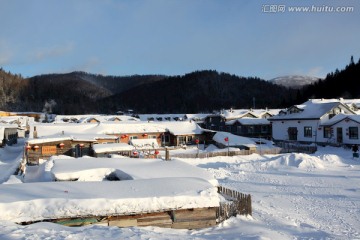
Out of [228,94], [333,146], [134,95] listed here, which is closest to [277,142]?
[333,146]

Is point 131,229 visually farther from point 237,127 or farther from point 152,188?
point 237,127

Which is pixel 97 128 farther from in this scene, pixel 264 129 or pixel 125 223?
pixel 125 223

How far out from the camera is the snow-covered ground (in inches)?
345

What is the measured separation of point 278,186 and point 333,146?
2103cm

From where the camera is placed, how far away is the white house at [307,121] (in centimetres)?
4097

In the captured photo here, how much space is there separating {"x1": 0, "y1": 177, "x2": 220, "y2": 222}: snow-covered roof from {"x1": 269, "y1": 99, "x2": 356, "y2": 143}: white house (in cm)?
3273

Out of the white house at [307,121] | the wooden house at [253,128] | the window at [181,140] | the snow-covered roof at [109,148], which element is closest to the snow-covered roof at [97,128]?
the window at [181,140]

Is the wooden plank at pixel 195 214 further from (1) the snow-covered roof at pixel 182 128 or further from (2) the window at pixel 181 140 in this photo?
(2) the window at pixel 181 140

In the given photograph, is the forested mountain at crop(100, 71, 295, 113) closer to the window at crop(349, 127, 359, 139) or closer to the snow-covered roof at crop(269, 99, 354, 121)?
the snow-covered roof at crop(269, 99, 354, 121)

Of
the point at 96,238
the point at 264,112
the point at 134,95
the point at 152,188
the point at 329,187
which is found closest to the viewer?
the point at 96,238

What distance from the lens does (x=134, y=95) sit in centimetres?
19300

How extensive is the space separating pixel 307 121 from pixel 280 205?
28351mm

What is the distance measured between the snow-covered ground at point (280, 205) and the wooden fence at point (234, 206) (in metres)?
0.23

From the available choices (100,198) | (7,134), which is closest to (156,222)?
(100,198)
